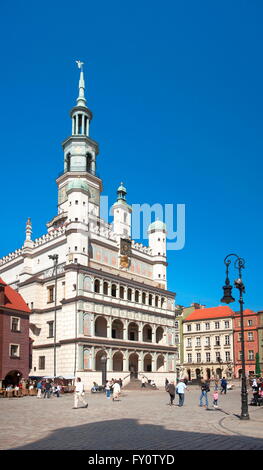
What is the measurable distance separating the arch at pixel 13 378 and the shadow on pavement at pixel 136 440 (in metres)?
33.1

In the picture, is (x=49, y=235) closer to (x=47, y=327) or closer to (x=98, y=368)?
(x=47, y=327)

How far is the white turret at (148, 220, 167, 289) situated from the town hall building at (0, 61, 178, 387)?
0.17 m

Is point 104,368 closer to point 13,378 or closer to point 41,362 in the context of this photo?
point 41,362

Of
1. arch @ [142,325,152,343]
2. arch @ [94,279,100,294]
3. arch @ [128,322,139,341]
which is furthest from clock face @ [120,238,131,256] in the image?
arch @ [142,325,152,343]

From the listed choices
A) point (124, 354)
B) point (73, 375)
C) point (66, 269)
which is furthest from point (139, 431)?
point (124, 354)

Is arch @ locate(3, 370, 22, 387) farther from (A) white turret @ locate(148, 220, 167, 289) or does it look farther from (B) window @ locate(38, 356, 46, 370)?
(A) white turret @ locate(148, 220, 167, 289)

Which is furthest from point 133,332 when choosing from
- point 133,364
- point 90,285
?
point 90,285

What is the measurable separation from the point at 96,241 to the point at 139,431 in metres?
51.2

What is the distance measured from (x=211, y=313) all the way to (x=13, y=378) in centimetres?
5563

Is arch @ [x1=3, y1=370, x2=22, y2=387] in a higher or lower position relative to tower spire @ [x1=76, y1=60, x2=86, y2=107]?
lower

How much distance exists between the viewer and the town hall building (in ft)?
191

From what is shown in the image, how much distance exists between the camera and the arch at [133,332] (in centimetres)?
6850

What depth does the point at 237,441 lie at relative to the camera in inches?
503

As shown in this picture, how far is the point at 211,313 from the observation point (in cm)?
9512
